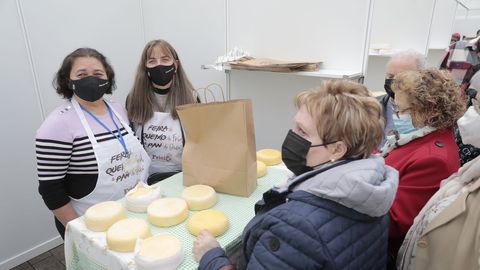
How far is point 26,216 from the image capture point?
2.22 metres

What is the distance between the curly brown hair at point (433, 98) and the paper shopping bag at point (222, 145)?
0.70 metres

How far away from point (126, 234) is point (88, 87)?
815mm

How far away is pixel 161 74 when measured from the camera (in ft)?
5.45

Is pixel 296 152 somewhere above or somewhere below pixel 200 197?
above

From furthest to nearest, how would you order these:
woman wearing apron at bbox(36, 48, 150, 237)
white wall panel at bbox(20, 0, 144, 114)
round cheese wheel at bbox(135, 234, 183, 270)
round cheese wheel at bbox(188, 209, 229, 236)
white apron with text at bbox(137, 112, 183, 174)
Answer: white wall panel at bbox(20, 0, 144, 114) → white apron with text at bbox(137, 112, 183, 174) → woman wearing apron at bbox(36, 48, 150, 237) → round cheese wheel at bbox(188, 209, 229, 236) → round cheese wheel at bbox(135, 234, 183, 270)

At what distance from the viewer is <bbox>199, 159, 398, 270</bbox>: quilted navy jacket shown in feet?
2.15

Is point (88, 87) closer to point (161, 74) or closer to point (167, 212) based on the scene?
point (161, 74)

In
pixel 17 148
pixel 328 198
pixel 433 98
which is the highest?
pixel 433 98

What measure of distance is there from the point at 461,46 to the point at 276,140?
2.21 metres

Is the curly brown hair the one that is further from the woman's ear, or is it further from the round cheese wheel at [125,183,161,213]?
the round cheese wheel at [125,183,161,213]

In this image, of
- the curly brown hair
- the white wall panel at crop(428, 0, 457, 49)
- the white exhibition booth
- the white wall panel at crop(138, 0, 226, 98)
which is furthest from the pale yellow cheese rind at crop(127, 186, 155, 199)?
the white wall panel at crop(428, 0, 457, 49)

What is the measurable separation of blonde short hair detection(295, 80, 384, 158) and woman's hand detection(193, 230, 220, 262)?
17.5 inches

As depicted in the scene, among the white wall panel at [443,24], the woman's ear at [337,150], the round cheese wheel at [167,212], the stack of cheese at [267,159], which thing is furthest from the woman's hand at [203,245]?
the white wall panel at [443,24]

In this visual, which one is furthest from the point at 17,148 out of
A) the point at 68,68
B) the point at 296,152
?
the point at 296,152
